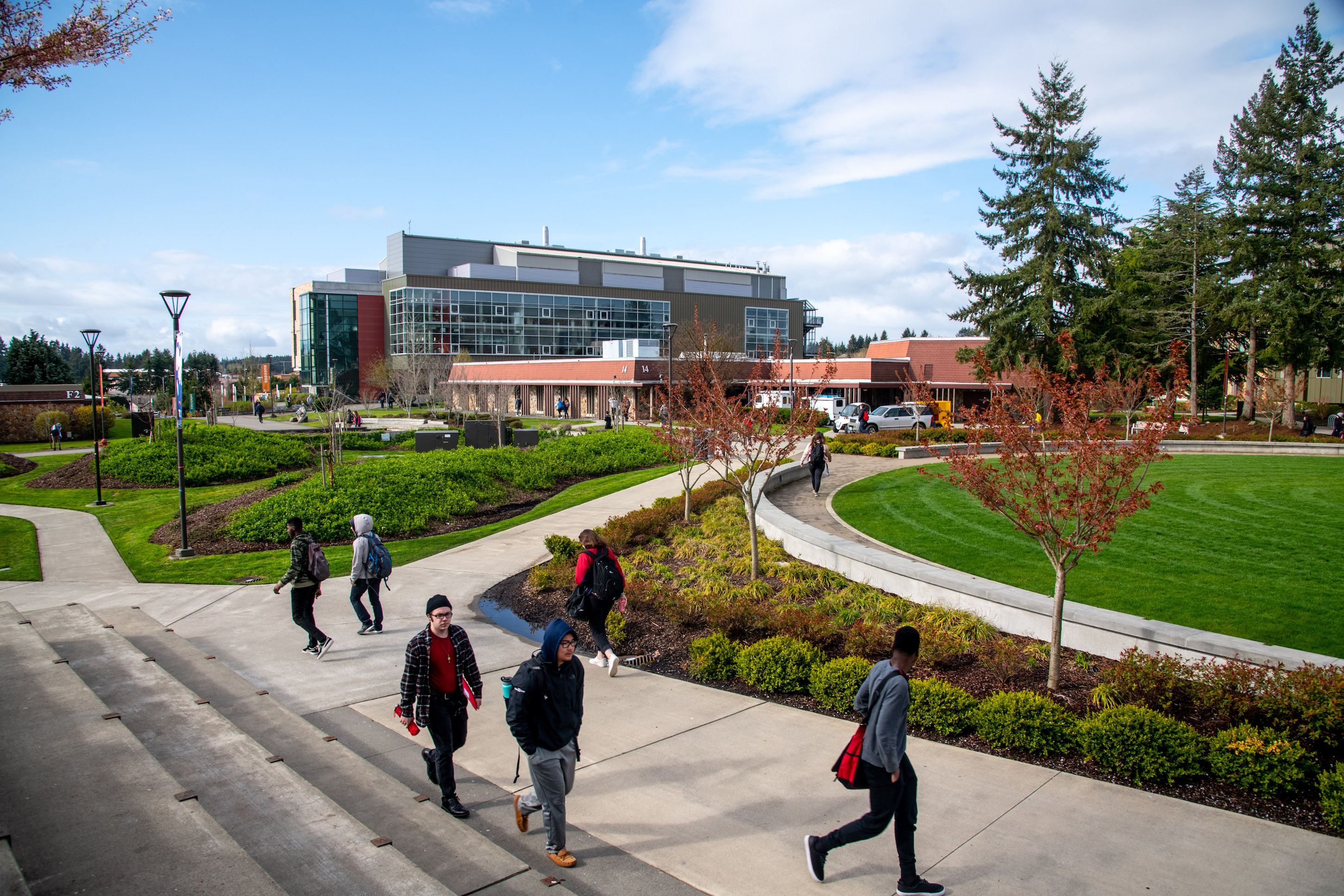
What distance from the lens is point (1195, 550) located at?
1134 cm

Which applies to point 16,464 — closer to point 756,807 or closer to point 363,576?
point 363,576

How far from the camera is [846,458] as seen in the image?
25.8 metres

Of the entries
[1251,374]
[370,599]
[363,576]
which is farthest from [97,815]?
[1251,374]

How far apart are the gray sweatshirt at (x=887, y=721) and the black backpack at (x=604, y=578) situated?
376cm

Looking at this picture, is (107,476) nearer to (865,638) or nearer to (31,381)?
(865,638)

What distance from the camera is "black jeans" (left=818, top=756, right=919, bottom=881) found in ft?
14.4

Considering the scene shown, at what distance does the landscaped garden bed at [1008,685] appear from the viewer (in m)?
5.49

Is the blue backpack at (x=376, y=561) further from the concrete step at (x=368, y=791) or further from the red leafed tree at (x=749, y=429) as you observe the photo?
the red leafed tree at (x=749, y=429)

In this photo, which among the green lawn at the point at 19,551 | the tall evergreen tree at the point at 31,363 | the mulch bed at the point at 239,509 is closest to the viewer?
the green lawn at the point at 19,551

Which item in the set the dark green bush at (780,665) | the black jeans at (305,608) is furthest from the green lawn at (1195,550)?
the black jeans at (305,608)

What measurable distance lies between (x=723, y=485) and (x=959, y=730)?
479 inches

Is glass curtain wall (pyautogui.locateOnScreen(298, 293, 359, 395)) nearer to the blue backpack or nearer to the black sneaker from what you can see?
the blue backpack

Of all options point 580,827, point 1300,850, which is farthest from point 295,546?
point 1300,850

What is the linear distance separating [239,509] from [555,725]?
600 inches
